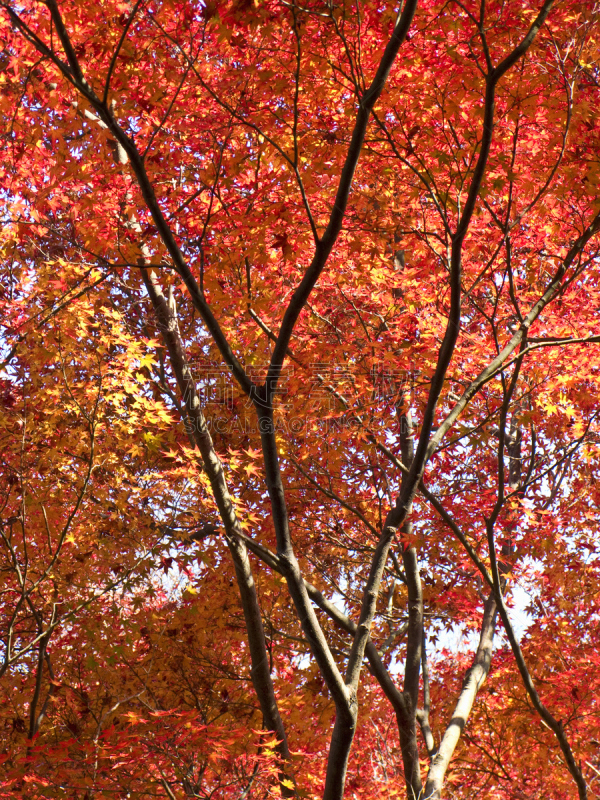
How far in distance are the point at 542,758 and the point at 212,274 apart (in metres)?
7.04

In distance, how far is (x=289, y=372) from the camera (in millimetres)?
5270

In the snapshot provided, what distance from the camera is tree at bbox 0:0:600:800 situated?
386cm

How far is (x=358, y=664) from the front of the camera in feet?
13.4

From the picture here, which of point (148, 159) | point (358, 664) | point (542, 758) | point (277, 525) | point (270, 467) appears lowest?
point (542, 758)

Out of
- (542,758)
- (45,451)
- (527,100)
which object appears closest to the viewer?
(527,100)

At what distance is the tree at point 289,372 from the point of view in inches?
152

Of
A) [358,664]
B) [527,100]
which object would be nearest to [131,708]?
[358,664]

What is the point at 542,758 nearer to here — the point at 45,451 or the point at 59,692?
the point at 59,692

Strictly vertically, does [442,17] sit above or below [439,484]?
above

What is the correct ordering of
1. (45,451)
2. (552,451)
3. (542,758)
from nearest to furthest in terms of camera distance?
1. (45,451)
2. (552,451)
3. (542,758)

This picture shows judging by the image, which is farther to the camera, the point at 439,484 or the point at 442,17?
the point at 439,484

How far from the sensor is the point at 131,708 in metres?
5.93

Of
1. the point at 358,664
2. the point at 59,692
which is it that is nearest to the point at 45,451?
the point at 59,692

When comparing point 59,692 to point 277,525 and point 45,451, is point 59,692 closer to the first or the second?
point 45,451
